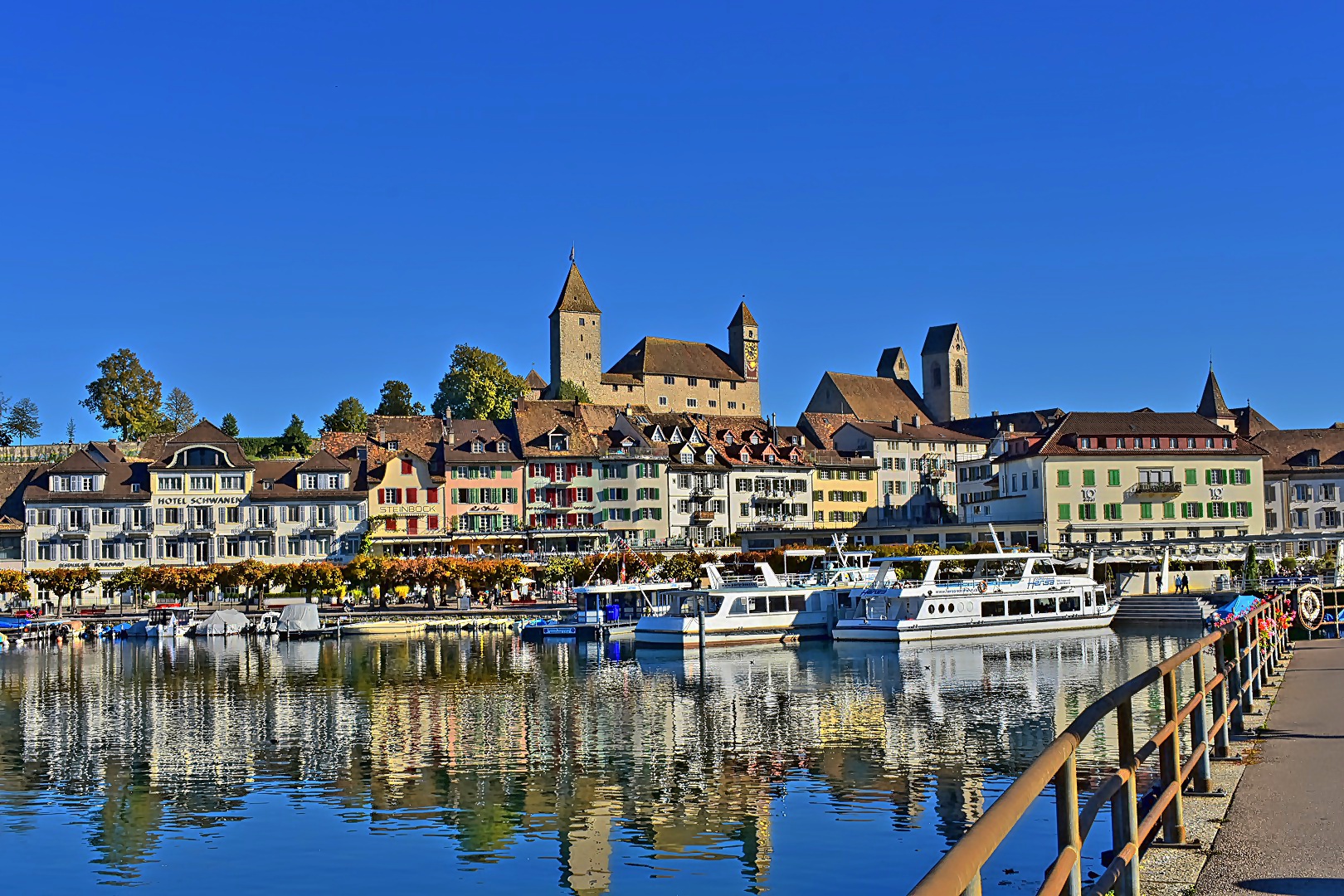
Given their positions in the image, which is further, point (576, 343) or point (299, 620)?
point (576, 343)

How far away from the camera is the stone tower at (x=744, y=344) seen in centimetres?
17325

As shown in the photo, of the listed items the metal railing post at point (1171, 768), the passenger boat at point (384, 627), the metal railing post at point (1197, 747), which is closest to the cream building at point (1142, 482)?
the passenger boat at point (384, 627)

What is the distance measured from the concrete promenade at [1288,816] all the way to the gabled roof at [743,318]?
15772cm

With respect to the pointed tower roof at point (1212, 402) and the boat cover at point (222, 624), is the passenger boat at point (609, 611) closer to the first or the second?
the boat cover at point (222, 624)

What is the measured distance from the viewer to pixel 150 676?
5853cm

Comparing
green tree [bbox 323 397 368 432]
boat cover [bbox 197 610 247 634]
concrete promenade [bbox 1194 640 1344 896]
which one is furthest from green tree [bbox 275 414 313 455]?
concrete promenade [bbox 1194 640 1344 896]

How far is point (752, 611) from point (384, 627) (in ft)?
76.5

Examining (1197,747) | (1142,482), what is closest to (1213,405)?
(1142,482)

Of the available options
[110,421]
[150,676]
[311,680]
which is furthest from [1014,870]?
[110,421]

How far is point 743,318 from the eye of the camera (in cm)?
17500

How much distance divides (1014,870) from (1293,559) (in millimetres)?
80690

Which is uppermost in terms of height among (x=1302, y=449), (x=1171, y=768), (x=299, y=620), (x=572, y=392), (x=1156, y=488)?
(x=572, y=392)

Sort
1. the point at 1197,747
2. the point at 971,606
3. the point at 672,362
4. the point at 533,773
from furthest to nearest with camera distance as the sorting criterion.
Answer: the point at 672,362, the point at 971,606, the point at 533,773, the point at 1197,747

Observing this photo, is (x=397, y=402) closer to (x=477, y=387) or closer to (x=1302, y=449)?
(x=477, y=387)
